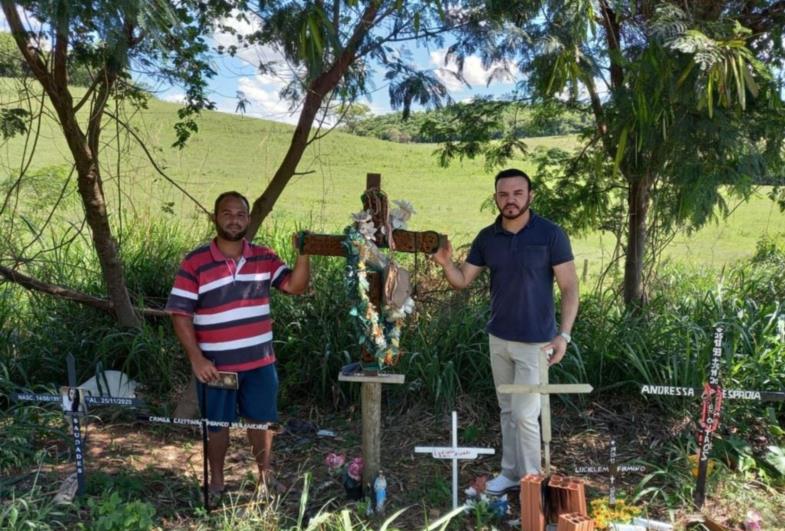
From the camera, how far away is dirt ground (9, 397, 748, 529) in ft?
11.4

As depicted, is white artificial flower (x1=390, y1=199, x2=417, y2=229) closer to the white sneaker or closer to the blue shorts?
the blue shorts

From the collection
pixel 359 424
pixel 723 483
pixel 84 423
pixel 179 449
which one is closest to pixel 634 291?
pixel 723 483

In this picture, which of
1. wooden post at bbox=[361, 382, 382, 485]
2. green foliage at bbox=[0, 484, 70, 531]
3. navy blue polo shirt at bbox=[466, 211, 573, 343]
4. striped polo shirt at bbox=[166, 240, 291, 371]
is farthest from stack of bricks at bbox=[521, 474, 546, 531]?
green foliage at bbox=[0, 484, 70, 531]

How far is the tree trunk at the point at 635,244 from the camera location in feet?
17.6

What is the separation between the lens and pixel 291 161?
4.43m

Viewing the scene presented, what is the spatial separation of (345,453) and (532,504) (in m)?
1.56

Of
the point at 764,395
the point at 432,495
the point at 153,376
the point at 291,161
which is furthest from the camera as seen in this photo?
the point at 153,376

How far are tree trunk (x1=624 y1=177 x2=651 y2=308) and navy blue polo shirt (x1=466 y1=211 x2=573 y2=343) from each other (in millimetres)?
2309

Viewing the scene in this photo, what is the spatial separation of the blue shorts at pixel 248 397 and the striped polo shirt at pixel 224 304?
89 millimetres

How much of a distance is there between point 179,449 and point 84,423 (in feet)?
2.33

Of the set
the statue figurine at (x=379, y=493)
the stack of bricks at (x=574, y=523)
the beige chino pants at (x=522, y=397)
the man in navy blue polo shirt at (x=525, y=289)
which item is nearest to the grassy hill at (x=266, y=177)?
the man in navy blue polo shirt at (x=525, y=289)

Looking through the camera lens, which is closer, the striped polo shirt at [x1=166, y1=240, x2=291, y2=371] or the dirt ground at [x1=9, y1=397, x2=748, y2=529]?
the striped polo shirt at [x1=166, y1=240, x2=291, y2=371]

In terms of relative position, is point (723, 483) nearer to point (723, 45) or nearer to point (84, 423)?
point (723, 45)

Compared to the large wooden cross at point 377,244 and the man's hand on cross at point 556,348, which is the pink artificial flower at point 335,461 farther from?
the man's hand on cross at point 556,348
